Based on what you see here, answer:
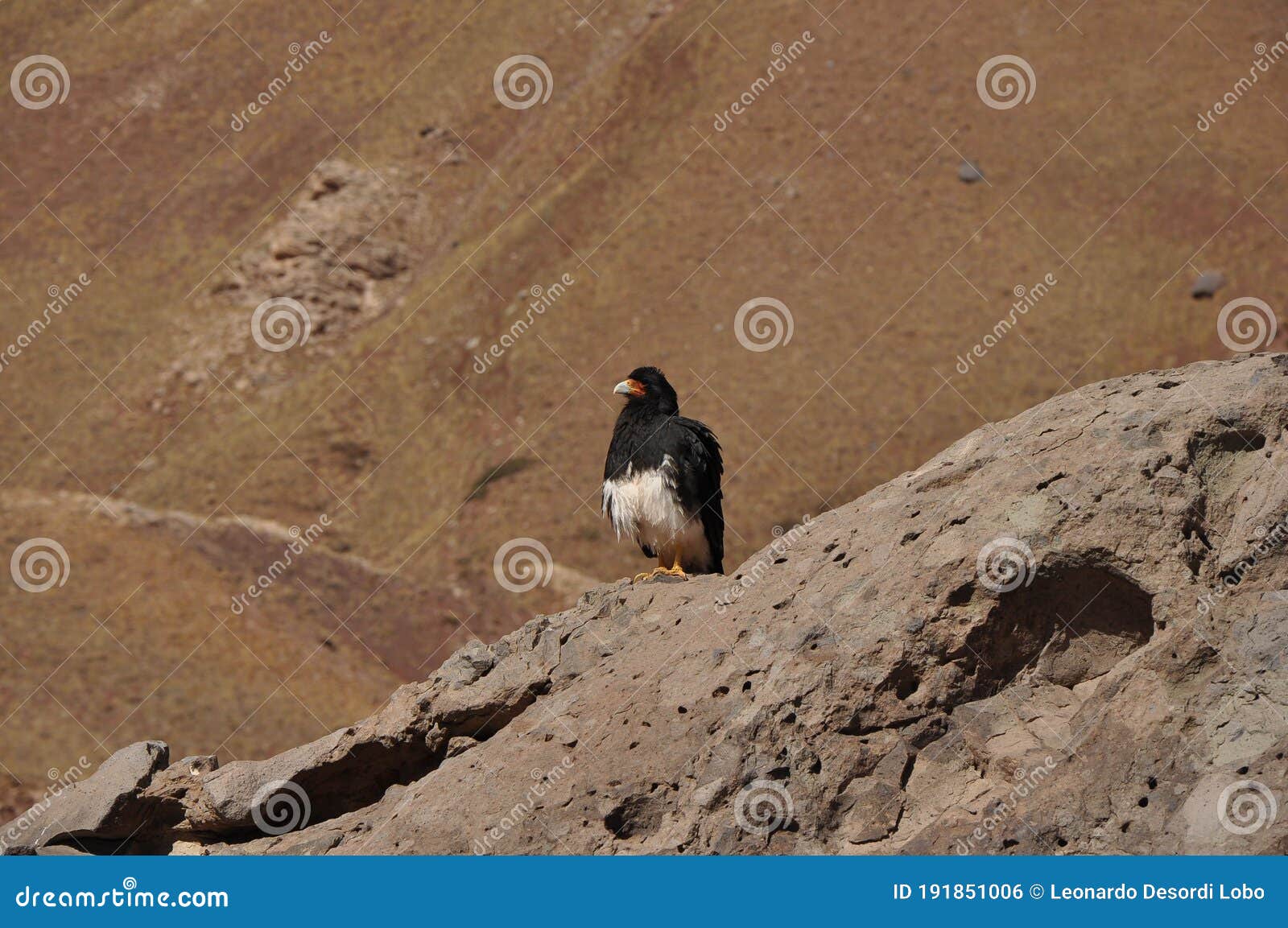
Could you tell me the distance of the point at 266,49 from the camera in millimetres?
55812

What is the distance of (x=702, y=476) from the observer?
1427cm

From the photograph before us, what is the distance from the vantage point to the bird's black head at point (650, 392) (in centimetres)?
1454

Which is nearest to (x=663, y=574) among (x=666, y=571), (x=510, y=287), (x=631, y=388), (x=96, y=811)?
(x=666, y=571)

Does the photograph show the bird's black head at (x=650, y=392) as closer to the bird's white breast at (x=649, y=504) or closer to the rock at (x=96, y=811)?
the bird's white breast at (x=649, y=504)

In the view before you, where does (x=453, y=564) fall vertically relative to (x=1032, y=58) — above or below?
below

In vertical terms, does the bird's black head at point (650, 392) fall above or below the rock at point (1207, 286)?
below

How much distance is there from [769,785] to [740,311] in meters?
30.7

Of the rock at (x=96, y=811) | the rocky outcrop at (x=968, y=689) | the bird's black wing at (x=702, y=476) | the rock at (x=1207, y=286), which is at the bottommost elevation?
the rock at (x=96, y=811)

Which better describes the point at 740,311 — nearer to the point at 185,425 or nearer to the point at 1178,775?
the point at 185,425

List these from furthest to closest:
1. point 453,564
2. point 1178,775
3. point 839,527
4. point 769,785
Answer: point 453,564, point 839,527, point 769,785, point 1178,775

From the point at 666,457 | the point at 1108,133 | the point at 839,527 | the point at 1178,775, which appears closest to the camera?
the point at 1178,775

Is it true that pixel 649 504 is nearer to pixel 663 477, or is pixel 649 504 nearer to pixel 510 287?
pixel 663 477

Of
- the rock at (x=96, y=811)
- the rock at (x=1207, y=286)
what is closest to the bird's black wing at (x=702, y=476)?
the rock at (x=96, y=811)

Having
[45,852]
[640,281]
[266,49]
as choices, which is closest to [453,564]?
[640,281]
